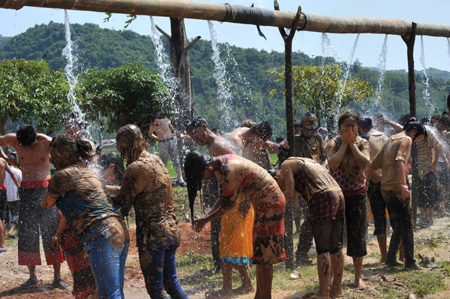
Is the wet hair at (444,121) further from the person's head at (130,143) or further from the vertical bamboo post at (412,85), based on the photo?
the person's head at (130,143)

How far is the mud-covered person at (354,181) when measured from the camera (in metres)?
5.64

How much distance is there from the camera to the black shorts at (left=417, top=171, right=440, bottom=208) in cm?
962

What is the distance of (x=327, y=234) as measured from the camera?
5117mm

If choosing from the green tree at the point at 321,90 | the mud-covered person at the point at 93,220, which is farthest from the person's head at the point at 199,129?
the green tree at the point at 321,90

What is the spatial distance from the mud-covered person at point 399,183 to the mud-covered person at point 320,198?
1.36 m

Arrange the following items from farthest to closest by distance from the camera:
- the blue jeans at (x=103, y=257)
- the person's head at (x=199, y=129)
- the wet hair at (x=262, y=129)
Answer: the wet hair at (x=262, y=129) < the person's head at (x=199, y=129) < the blue jeans at (x=103, y=257)

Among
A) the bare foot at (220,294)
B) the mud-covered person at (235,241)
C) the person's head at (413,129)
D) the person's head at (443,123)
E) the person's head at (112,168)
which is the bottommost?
the bare foot at (220,294)

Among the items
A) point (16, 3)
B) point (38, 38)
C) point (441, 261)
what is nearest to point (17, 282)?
point (16, 3)

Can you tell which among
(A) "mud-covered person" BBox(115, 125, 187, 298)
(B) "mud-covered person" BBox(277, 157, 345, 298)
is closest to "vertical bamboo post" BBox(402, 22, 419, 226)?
(B) "mud-covered person" BBox(277, 157, 345, 298)

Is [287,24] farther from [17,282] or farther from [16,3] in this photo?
[17,282]

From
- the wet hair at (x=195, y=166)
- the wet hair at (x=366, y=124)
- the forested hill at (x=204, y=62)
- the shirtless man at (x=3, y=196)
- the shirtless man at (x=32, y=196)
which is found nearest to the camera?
the wet hair at (x=195, y=166)

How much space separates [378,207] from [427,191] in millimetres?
3289

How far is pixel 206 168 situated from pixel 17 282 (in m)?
3.48

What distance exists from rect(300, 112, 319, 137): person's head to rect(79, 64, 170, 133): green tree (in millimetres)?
8214
